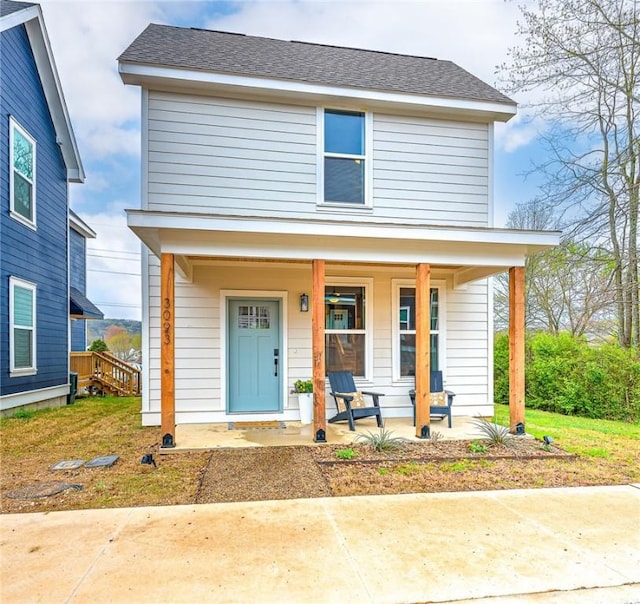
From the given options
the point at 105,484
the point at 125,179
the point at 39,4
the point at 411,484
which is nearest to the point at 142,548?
the point at 105,484

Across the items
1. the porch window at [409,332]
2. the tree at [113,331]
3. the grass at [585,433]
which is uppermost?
the porch window at [409,332]

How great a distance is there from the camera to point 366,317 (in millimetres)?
7184

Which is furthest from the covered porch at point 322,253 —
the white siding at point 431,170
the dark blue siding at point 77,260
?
the dark blue siding at point 77,260

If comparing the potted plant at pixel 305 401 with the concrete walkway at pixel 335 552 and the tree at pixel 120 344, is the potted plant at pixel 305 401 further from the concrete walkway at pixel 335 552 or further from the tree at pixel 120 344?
the tree at pixel 120 344

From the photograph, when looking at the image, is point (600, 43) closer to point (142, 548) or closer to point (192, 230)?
point (192, 230)

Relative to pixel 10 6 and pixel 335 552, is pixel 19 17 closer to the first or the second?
pixel 10 6

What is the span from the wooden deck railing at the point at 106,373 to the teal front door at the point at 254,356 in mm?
6221

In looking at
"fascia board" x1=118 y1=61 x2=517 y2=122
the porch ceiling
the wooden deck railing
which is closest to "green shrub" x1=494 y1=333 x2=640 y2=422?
the porch ceiling

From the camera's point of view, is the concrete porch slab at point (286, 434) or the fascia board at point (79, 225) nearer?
the concrete porch slab at point (286, 434)

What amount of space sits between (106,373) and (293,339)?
24.3ft

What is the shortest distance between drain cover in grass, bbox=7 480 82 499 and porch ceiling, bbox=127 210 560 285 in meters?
2.68

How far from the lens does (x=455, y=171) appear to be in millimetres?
7219

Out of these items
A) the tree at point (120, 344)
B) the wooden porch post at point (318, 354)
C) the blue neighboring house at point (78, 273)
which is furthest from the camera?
the tree at point (120, 344)

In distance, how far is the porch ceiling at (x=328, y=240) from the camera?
16.3ft
